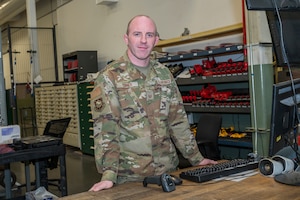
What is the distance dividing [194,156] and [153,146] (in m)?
0.28

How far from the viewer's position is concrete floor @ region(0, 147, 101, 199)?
476 centimetres

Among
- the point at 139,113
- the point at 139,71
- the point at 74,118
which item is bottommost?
the point at 74,118

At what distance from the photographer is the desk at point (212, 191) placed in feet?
4.68

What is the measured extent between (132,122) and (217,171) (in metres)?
0.50

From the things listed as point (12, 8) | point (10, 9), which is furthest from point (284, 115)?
point (10, 9)

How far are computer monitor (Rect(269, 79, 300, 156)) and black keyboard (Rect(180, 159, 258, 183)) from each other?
0.24m

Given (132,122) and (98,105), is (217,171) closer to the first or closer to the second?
(132,122)

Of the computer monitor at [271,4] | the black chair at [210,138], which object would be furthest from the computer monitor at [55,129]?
the computer monitor at [271,4]

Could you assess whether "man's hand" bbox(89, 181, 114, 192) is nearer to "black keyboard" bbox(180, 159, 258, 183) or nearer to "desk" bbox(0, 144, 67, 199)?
"black keyboard" bbox(180, 159, 258, 183)

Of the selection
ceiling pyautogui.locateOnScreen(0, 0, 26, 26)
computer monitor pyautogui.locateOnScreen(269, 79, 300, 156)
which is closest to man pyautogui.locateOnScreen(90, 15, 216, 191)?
computer monitor pyautogui.locateOnScreen(269, 79, 300, 156)

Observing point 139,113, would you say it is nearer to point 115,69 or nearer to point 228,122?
point 115,69

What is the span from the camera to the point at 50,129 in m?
4.57

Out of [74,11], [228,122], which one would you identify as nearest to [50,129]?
[228,122]

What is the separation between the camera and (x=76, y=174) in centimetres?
565
